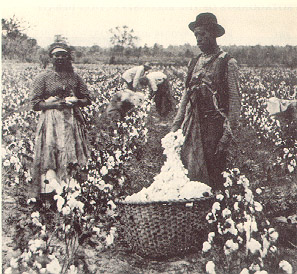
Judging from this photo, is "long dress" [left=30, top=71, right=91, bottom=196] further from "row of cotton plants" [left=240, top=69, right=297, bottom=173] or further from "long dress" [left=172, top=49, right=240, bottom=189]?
"row of cotton plants" [left=240, top=69, right=297, bottom=173]

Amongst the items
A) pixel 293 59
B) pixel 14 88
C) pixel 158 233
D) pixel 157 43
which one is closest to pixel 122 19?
pixel 157 43

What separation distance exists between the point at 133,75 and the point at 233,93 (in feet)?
3.94

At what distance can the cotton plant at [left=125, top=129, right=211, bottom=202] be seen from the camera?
2.88m

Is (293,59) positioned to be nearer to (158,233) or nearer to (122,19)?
(122,19)

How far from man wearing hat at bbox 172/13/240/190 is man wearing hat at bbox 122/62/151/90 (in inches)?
34.5

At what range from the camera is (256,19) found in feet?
11.6

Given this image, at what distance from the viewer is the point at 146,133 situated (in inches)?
168

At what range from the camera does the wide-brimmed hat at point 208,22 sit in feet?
10.6

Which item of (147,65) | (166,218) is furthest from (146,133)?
(166,218)

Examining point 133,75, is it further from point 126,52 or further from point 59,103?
point 59,103


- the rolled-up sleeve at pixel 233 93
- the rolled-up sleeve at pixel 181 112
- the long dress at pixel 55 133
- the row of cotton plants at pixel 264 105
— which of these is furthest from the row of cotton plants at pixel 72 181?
the row of cotton plants at pixel 264 105

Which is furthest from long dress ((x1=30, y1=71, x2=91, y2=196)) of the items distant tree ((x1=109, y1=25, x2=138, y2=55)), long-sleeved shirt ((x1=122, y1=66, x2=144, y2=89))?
long-sleeved shirt ((x1=122, y1=66, x2=144, y2=89))

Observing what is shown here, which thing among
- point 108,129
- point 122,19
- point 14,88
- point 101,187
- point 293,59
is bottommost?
point 101,187

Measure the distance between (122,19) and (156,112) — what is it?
102 centimetres
